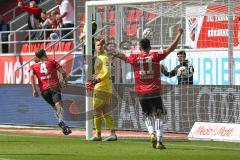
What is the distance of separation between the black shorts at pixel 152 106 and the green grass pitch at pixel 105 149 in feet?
2.30

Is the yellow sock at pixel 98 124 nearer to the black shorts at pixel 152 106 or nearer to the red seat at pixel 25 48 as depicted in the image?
the black shorts at pixel 152 106

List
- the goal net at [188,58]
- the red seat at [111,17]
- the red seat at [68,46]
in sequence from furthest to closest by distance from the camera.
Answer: the red seat at [68,46] → the red seat at [111,17] → the goal net at [188,58]

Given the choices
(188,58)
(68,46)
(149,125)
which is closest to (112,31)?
(188,58)

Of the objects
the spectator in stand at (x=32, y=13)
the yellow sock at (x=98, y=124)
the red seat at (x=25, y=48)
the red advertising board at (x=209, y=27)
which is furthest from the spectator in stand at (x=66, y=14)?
the yellow sock at (x=98, y=124)

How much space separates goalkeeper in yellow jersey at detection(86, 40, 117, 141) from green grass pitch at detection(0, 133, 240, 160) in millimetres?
433

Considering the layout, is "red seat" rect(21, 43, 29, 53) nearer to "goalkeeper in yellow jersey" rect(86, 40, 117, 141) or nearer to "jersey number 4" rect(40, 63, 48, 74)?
"jersey number 4" rect(40, 63, 48, 74)

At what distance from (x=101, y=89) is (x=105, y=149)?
2.87 metres

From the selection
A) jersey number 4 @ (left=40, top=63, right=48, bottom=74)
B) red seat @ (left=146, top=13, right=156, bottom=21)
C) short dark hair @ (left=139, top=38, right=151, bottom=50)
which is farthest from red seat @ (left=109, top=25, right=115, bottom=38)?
short dark hair @ (left=139, top=38, right=151, bottom=50)

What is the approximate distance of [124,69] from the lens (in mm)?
22953

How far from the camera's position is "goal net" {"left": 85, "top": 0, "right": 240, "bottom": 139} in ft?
68.5

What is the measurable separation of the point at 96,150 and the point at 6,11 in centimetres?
2233

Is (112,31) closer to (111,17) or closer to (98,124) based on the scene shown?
(111,17)

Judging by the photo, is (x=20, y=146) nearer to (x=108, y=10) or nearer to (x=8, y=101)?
(x=108, y=10)

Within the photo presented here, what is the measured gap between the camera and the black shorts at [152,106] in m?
17.2
